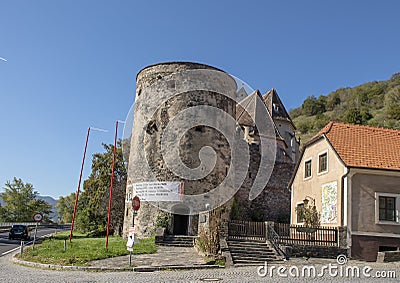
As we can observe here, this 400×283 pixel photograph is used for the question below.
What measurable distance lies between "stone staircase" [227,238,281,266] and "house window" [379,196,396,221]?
209 inches

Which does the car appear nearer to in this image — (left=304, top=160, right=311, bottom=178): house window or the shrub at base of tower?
the shrub at base of tower

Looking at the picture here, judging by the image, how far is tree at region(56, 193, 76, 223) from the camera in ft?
272

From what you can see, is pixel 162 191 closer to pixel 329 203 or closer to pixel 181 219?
pixel 181 219

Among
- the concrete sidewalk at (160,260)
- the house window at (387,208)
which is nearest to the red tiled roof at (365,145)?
the house window at (387,208)

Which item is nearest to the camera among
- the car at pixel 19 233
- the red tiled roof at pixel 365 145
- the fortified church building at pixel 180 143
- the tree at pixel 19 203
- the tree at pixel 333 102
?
the red tiled roof at pixel 365 145

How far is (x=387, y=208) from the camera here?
1866 cm

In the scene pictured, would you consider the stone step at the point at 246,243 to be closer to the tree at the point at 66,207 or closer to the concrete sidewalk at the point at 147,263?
the concrete sidewalk at the point at 147,263

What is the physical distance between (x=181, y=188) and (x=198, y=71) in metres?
8.07

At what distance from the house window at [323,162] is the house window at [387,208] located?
3223 mm

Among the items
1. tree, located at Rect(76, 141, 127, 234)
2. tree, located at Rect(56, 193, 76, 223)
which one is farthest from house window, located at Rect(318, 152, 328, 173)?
tree, located at Rect(56, 193, 76, 223)

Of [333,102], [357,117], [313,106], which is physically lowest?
[357,117]

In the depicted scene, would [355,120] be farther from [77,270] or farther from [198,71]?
[77,270]

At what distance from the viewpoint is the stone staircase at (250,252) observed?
1609 centimetres

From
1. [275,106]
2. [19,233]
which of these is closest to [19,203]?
[19,233]
